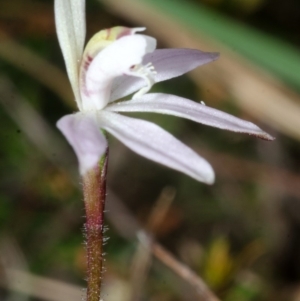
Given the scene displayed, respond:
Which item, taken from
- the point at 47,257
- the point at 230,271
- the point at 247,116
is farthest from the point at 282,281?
the point at 47,257

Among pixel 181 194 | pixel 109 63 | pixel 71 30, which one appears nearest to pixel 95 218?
pixel 109 63

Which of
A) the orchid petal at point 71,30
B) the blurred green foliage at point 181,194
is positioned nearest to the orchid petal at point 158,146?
the orchid petal at point 71,30

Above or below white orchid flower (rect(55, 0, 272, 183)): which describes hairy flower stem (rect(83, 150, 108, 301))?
below

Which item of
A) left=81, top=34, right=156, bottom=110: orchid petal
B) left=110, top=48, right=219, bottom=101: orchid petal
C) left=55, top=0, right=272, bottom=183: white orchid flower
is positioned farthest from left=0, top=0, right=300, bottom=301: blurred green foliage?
left=81, top=34, right=156, bottom=110: orchid petal

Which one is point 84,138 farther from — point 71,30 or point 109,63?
point 71,30

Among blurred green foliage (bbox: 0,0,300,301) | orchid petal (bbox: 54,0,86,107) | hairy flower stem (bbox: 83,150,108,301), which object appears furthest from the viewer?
blurred green foliage (bbox: 0,0,300,301)

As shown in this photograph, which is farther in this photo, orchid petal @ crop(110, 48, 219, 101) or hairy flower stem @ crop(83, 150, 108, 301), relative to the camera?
orchid petal @ crop(110, 48, 219, 101)

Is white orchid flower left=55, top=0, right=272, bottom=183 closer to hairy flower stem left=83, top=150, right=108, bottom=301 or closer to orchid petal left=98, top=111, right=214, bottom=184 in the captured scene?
orchid petal left=98, top=111, right=214, bottom=184

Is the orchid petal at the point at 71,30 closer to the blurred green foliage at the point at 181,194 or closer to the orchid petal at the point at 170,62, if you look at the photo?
the orchid petal at the point at 170,62
